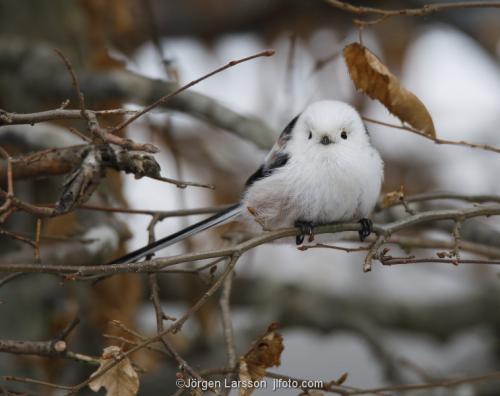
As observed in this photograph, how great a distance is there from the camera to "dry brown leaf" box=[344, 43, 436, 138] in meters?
1.70

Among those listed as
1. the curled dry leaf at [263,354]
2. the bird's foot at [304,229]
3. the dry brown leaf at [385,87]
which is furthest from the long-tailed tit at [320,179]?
the curled dry leaf at [263,354]

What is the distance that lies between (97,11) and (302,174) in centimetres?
139

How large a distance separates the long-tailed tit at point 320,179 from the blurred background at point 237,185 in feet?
1.06

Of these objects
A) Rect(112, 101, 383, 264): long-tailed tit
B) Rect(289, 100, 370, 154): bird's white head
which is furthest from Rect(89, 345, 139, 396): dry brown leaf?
Rect(289, 100, 370, 154): bird's white head

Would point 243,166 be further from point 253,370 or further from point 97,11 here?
point 253,370

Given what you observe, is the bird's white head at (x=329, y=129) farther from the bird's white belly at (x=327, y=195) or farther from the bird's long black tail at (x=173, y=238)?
the bird's long black tail at (x=173, y=238)

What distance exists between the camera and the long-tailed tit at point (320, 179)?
1.87 metres

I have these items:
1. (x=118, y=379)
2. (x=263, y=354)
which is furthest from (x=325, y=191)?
(x=118, y=379)

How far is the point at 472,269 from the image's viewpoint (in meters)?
4.14

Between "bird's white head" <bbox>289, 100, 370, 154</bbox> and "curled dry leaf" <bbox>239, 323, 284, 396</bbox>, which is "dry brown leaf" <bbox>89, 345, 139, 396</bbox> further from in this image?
"bird's white head" <bbox>289, 100, 370, 154</bbox>

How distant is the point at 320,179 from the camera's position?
1880mm

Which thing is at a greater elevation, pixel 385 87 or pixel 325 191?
pixel 385 87

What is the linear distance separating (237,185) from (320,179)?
211 cm

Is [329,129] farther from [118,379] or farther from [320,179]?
[118,379]
